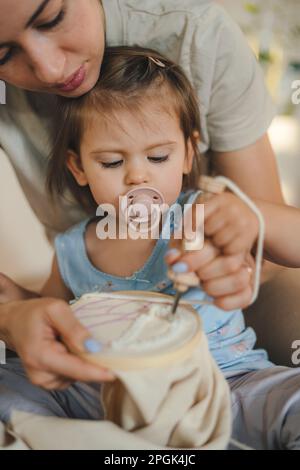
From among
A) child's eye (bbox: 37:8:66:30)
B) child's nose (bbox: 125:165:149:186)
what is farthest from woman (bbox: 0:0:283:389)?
child's nose (bbox: 125:165:149:186)

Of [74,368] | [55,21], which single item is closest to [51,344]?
[74,368]

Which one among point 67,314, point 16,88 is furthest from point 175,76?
point 67,314

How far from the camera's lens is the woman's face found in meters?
0.56

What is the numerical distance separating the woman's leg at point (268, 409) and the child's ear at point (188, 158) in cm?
28

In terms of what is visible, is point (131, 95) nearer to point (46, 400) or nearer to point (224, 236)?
point (224, 236)

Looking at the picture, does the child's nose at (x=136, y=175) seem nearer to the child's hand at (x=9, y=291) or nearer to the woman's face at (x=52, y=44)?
the woman's face at (x=52, y=44)

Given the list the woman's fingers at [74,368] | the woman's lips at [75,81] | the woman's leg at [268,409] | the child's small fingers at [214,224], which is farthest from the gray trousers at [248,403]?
the woman's lips at [75,81]

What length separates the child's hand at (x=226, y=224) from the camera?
0.53m

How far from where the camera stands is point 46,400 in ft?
2.07

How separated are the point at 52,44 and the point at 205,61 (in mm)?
200

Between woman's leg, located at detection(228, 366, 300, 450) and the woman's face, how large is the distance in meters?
0.42

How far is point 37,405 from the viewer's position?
60cm

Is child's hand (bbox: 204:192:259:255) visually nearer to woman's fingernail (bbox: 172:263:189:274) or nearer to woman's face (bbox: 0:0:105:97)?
woman's fingernail (bbox: 172:263:189:274)

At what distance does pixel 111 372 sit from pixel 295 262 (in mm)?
286
